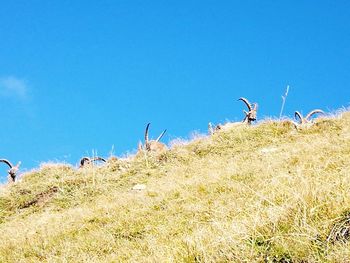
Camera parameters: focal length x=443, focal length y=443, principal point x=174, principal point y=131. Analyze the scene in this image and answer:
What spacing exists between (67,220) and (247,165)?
4515 mm

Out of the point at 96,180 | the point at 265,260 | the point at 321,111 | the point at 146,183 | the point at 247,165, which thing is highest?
the point at 321,111

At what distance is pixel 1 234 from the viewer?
9961 mm

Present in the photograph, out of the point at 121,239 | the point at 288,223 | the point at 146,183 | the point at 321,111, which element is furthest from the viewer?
the point at 321,111

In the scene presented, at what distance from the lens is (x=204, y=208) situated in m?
7.67

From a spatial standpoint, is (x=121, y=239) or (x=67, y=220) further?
(x=67, y=220)

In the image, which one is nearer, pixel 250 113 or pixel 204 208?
pixel 204 208

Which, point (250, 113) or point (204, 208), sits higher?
point (250, 113)

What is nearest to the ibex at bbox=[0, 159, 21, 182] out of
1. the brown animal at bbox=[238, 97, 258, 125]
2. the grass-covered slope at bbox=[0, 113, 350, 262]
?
the grass-covered slope at bbox=[0, 113, 350, 262]

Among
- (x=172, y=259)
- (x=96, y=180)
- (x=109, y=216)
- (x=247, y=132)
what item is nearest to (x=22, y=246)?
(x=109, y=216)

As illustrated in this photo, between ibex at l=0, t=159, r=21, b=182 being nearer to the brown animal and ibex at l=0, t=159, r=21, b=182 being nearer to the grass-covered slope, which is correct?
the grass-covered slope

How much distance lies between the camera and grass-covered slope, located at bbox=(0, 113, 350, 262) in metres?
3.95

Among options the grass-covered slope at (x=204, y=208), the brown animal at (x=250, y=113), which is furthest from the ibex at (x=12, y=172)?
the brown animal at (x=250, y=113)

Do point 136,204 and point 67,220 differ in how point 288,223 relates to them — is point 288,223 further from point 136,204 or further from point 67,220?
point 67,220

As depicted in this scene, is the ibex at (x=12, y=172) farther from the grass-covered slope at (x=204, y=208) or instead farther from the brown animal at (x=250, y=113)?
the brown animal at (x=250, y=113)
